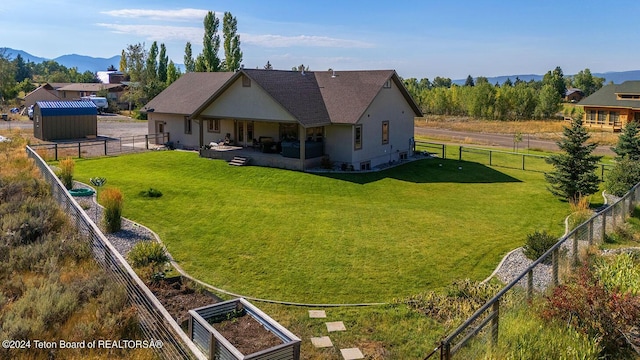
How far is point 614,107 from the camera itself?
6028 cm

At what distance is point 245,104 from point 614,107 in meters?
51.3

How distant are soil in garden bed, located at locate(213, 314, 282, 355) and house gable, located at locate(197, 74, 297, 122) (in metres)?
19.0

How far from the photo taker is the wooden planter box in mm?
6506

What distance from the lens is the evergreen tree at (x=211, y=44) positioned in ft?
241

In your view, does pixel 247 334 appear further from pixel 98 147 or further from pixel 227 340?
pixel 98 147

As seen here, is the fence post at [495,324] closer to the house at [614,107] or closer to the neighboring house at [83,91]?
the house at [614,107]

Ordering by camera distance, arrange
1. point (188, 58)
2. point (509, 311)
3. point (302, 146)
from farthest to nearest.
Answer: point (188, 58), point (302, 146), point (509, 311)

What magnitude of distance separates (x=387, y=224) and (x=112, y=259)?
10381 millimetres

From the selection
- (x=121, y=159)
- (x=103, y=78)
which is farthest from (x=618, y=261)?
(x=103, y=78)

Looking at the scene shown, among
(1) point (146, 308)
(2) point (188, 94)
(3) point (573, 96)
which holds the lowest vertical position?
(1) point (146, 308)

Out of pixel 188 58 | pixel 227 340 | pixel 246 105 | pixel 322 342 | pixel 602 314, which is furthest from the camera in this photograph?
pixel 188 58

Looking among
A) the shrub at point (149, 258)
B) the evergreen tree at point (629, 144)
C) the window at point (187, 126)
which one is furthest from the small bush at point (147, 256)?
the evergreen tree at point (629, 144)

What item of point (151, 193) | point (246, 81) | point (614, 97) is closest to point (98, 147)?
point (246, 81)

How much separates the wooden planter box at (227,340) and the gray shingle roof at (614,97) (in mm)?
62623
